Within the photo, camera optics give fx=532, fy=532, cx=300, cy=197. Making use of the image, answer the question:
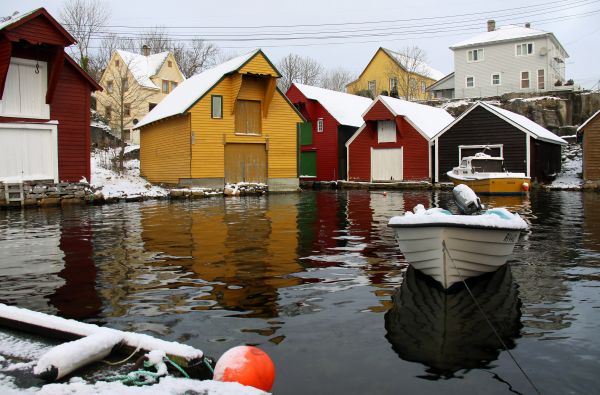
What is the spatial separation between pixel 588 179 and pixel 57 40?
103 ft

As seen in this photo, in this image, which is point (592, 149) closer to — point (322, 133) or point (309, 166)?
point (322, 133)

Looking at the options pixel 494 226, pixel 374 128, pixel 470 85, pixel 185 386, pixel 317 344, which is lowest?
pixel 317 344

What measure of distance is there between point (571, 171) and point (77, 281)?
41.7 m

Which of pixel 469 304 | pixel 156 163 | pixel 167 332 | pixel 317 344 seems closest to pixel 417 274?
pixel 469 304

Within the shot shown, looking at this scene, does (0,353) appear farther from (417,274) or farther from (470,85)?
(470,85)

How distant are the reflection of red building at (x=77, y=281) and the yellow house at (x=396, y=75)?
56.5m

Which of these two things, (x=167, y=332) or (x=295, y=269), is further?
(x=295, y=269)

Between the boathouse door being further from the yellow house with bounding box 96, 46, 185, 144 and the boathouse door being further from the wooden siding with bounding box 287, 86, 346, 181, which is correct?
the yellow house with bounding box 96, 46, 185, 144

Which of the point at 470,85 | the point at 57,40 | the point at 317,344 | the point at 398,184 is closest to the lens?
Result: the point at 317,344

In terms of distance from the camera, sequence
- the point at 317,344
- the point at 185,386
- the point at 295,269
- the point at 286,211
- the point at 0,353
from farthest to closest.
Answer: the point at 286,211, the point at 295,269, the point at 317,344, the point at 0,353, the point at 185,386

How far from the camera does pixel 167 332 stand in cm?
572

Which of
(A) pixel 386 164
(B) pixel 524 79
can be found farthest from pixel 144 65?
(B) pixel 524 79

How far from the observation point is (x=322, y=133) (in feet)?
145

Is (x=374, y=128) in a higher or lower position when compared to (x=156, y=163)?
higher
